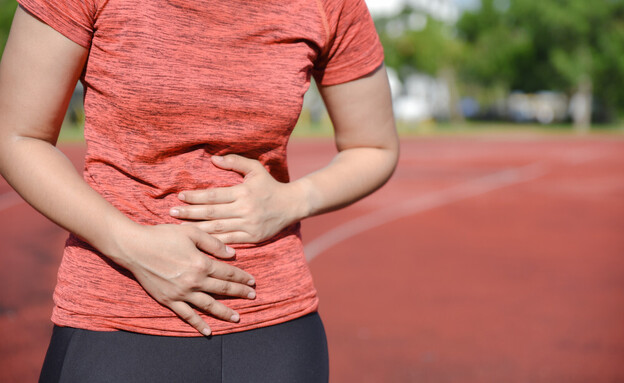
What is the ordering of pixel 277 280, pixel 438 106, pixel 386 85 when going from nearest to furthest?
pixel 277 280 < pixel 386 85 < pixel 438 106

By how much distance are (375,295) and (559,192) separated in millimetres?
9024

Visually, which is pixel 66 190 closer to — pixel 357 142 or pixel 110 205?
pixel 110 205

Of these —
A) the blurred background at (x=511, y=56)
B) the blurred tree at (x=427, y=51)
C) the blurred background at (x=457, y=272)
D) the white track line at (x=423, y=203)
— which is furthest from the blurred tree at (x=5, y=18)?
the white track line at (x=423, y=203)

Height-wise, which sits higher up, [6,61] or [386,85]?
[6,61]

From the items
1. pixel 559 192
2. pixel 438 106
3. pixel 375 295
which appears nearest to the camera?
pixel 375 295

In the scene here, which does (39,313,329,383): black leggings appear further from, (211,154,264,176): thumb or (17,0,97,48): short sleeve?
(17,0,97,48): short sleeve

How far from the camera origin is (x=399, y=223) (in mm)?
10523

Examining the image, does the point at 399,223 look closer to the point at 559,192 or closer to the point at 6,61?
the point at 559,192

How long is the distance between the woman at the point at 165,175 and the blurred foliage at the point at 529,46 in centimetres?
4267

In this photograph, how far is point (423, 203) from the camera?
41.2 ft

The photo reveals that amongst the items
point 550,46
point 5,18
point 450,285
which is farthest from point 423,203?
point 550,46

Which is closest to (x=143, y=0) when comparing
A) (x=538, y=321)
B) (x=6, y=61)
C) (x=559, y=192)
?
(x=6, y=61)

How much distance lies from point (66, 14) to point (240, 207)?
43 cm

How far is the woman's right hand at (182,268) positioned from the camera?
1.17m
